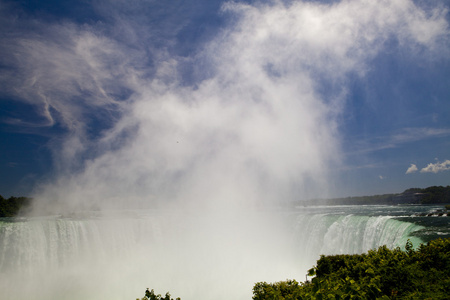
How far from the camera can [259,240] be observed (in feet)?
121

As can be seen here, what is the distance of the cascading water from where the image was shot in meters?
23.5

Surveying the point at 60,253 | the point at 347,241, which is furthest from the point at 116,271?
the point at 347,241

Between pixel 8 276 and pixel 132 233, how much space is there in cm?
1267

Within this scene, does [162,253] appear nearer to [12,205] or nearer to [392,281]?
[392,281]

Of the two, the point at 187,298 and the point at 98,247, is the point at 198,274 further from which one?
the point at 98,247

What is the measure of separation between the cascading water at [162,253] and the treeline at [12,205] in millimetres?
29937

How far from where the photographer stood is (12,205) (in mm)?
50594

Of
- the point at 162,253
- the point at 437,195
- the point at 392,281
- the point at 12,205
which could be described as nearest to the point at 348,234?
the point at 392,281

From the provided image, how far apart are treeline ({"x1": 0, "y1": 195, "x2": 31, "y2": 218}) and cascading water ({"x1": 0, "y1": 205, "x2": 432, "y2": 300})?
2994 cm

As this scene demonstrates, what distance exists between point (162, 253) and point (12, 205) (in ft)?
123

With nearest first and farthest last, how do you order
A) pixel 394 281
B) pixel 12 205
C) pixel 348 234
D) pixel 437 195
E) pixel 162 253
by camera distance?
pixel 394 281
pixel 348 234
pixel 162 253
pixel 12 205
pixel 437 195

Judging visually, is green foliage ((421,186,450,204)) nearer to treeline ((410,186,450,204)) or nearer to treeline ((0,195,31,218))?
treeline ((410,186,450,204))

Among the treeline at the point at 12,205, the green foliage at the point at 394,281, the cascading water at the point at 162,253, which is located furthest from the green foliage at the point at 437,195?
the treeline at the point at 12,205

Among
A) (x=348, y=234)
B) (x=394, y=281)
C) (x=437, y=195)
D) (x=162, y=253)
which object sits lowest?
(x=394, y=281)
